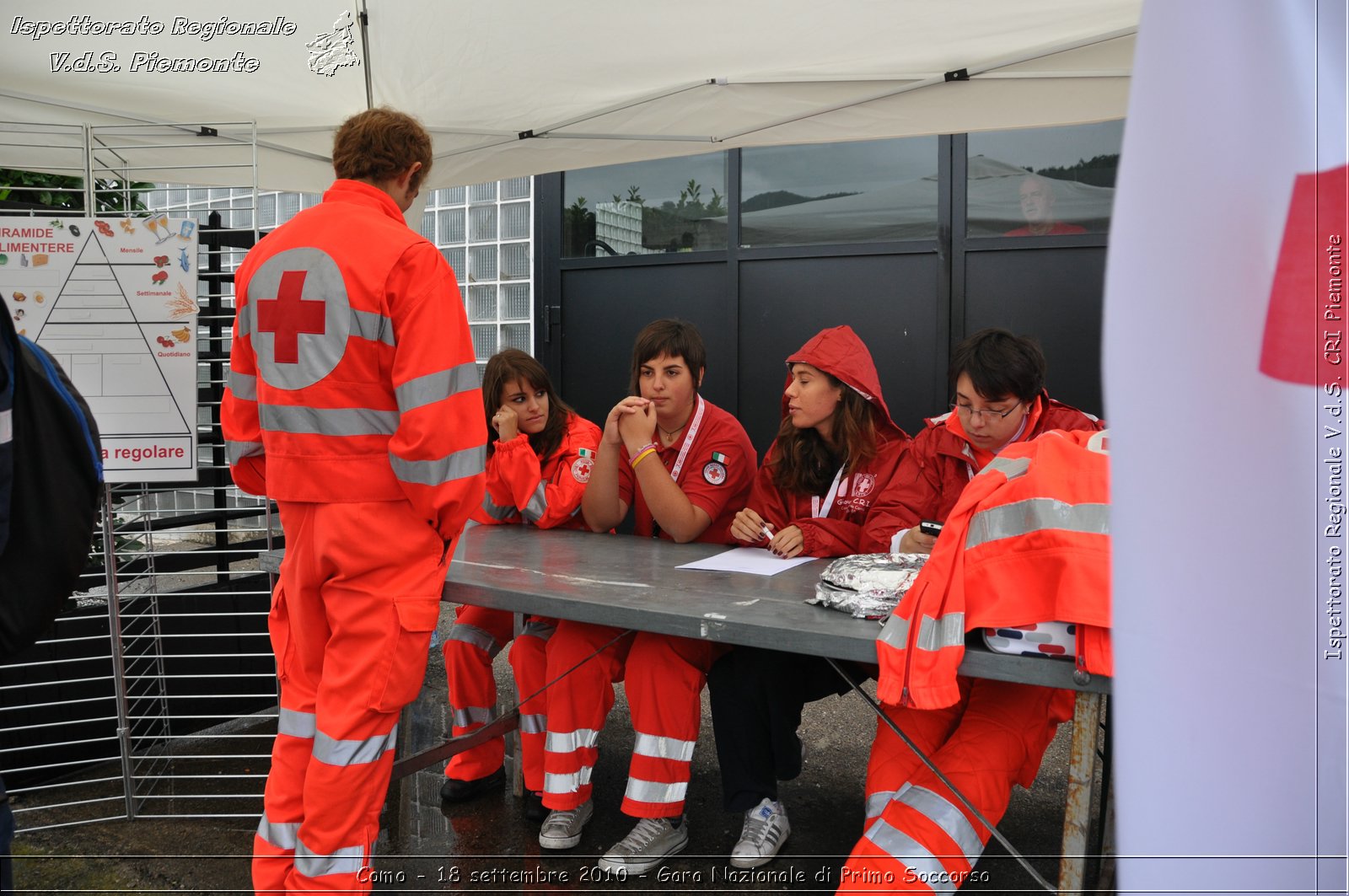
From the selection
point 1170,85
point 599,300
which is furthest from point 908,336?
point 1170,85

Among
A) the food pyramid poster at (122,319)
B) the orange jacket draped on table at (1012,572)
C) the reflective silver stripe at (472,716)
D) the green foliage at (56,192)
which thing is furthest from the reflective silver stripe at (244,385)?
the green foliage at (56,192)

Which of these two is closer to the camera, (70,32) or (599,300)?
(70,32)

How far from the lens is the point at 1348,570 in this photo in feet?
2.73

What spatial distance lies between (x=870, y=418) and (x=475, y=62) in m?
1.90

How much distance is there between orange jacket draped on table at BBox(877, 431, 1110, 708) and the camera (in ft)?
5.38

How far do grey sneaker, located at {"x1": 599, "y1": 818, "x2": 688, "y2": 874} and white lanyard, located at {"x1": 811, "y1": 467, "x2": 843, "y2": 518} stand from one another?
1.00 m

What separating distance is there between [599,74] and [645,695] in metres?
2.24

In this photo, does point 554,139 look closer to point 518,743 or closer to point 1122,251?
point 518,743

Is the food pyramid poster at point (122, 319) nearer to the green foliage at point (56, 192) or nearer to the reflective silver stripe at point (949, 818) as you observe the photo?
the green foliage at point (56, 192)

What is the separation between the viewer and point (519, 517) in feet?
11.9

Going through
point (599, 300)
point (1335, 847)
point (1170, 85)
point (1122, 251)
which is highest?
point (599, 300)

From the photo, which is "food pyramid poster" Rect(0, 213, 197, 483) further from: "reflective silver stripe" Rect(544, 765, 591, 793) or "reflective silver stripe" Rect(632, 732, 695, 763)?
"reflective silver stripe" Rect(632, 732, 695, 763)

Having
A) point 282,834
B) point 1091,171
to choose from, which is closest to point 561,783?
point 282,834

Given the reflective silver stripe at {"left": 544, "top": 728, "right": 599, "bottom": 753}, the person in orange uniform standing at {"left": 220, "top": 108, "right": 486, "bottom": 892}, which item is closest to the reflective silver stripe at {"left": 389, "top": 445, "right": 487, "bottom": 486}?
the person in orange uniform standing at {"left": 220, "top": 108, "right": 486, "bottom": 892}
